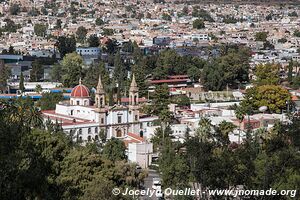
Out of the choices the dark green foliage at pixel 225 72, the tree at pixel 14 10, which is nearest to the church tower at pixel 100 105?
the dark green foliage at pixel 225 72

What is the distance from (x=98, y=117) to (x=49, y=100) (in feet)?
18.4

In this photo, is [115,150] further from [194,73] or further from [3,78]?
[194,73]

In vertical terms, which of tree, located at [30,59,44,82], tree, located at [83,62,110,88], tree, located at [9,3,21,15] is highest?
tree, located at [83,62,110,88]

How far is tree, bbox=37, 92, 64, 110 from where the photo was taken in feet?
95.3

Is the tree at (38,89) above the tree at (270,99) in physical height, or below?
below

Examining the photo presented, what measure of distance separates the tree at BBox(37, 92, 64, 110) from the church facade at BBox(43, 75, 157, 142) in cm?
299

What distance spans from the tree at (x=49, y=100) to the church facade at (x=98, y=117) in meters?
2.99

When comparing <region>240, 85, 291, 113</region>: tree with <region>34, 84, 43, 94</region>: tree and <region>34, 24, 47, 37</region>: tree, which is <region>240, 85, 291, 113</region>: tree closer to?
<region>34, 84, 43, 94</region>: tree

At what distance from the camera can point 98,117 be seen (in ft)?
80.4

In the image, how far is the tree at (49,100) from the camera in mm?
29058

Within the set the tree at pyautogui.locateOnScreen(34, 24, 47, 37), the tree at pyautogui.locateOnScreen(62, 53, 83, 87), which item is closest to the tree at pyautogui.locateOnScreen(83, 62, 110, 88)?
the tree at pyautogui.locateOnScreen(62, 53, 83, 87)

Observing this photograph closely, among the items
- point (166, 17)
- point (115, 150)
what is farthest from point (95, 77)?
point (166, 17)

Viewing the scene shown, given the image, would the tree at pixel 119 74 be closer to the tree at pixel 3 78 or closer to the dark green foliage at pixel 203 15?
the tree at pixel 3 78

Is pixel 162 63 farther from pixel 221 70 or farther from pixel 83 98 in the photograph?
pixel 83 98
